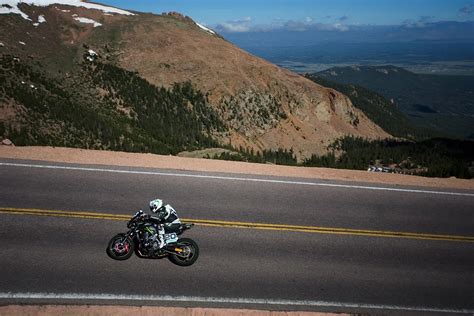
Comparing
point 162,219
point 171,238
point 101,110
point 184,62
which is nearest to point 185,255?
point 171,238

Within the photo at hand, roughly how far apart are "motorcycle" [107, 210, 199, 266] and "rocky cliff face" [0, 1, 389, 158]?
195 ft

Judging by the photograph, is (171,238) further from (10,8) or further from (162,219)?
(10,8)

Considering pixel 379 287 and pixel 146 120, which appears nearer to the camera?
pixel 379 287

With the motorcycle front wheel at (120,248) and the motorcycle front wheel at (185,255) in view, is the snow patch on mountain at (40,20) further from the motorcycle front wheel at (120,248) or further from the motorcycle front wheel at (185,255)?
the motorcycle front wheel at (185,255)

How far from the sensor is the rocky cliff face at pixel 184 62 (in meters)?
71.8

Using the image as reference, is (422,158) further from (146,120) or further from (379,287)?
(379,287)

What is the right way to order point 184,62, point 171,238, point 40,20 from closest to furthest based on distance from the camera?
point 171,238, point 40,20, point 184,62

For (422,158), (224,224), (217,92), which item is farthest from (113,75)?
(224,224)

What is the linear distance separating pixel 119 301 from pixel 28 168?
8.64m

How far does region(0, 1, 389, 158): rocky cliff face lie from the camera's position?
236ft

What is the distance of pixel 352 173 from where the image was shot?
58.4 ft

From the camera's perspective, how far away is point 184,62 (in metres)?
79.6

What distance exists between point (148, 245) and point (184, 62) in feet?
240

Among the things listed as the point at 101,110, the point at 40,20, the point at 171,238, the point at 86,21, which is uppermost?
the point at 86,21
